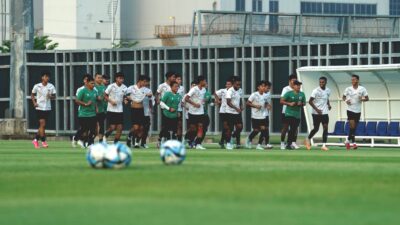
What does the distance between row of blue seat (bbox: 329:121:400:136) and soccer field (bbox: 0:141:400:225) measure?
18.0m

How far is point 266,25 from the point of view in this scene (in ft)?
148

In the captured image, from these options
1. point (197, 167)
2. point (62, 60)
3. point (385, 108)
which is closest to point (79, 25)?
point (62, 60)

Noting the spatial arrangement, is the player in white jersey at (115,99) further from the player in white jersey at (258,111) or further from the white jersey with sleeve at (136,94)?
the player in white jersey at (258,111)

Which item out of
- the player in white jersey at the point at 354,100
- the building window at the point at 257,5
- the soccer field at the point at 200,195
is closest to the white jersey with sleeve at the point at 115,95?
the player in white jersey at the point at 354,100

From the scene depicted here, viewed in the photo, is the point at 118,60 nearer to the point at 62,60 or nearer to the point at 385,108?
the point at 62,60

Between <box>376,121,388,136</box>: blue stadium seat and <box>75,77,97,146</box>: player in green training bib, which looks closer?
<box>75,77,97,146</box>: player in green training bib

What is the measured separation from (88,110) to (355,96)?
691 cm

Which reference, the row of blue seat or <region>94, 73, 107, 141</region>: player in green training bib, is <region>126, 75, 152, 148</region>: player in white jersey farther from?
the row of blue seat

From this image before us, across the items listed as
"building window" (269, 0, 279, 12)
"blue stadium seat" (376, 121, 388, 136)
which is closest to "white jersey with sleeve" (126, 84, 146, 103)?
"blue stadium seat" (376, 121, 388, 136)

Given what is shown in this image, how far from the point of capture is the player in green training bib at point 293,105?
34.8m

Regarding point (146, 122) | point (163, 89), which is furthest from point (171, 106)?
point (163, 89)

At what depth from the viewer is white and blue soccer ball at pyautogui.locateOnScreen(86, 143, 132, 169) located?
17.6 metres

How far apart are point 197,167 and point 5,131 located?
3031cm

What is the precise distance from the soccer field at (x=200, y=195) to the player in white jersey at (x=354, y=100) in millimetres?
15045
